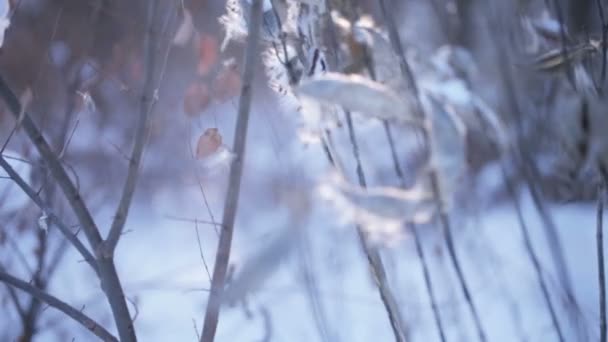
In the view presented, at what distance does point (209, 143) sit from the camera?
2.82ft

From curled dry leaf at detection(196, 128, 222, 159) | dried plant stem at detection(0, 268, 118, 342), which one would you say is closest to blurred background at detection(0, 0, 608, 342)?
curled dry leaf at detection(196, 128, 222, 159)

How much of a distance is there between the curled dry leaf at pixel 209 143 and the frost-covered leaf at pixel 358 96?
13.9 inches

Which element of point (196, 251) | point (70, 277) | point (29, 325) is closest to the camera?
point (29, 325)

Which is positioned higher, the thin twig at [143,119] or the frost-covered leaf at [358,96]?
the thin twig at [143,119]

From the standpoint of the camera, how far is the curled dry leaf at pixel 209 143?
2.83 ft

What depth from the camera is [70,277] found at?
73.2 inches

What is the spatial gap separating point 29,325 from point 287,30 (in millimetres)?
880

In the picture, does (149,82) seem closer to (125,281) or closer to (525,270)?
(525,270)

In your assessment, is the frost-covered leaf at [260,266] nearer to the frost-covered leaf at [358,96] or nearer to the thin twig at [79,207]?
the thin twig at [79,207]

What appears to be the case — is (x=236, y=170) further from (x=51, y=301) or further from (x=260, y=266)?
(x=260, y=266)

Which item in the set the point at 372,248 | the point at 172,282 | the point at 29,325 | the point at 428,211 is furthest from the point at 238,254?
the point at 428,211

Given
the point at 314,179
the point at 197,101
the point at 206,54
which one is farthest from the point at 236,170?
the point at 314,179

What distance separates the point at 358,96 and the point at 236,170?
0.72 ft

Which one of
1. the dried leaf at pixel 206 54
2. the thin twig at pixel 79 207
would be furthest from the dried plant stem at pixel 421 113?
the dried leaf at pixel 206 54
